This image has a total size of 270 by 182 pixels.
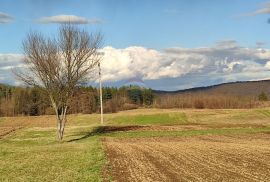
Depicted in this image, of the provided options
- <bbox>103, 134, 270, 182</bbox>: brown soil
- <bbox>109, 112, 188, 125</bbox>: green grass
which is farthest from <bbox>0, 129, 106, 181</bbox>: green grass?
<bbox>109, 112, 188, 125</bbox>: green grass

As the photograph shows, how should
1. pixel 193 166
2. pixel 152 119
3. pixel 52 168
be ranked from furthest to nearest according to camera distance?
pixel 152 119 < pixel 52 168 < pixel 193 166

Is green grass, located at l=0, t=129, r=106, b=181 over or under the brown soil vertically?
under

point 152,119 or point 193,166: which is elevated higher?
point 152,119

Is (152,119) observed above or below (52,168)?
above

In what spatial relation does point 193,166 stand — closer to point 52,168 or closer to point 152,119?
point 52,168

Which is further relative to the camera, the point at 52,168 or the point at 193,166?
the point at 52,168

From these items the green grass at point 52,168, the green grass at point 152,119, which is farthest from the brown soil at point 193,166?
the green grass at point 152,119

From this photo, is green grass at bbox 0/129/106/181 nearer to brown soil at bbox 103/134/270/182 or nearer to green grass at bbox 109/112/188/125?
brown soil at bbox 103/134/270/182

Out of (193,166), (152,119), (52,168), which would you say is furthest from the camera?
(152,119)

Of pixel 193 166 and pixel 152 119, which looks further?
pixel 152 119

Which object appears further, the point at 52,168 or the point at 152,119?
the point at 152,119

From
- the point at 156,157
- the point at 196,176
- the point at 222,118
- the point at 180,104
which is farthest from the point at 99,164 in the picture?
the point at 180,104

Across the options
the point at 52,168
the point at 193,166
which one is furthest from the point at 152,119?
the point at 193,166

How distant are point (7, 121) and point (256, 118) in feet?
135
